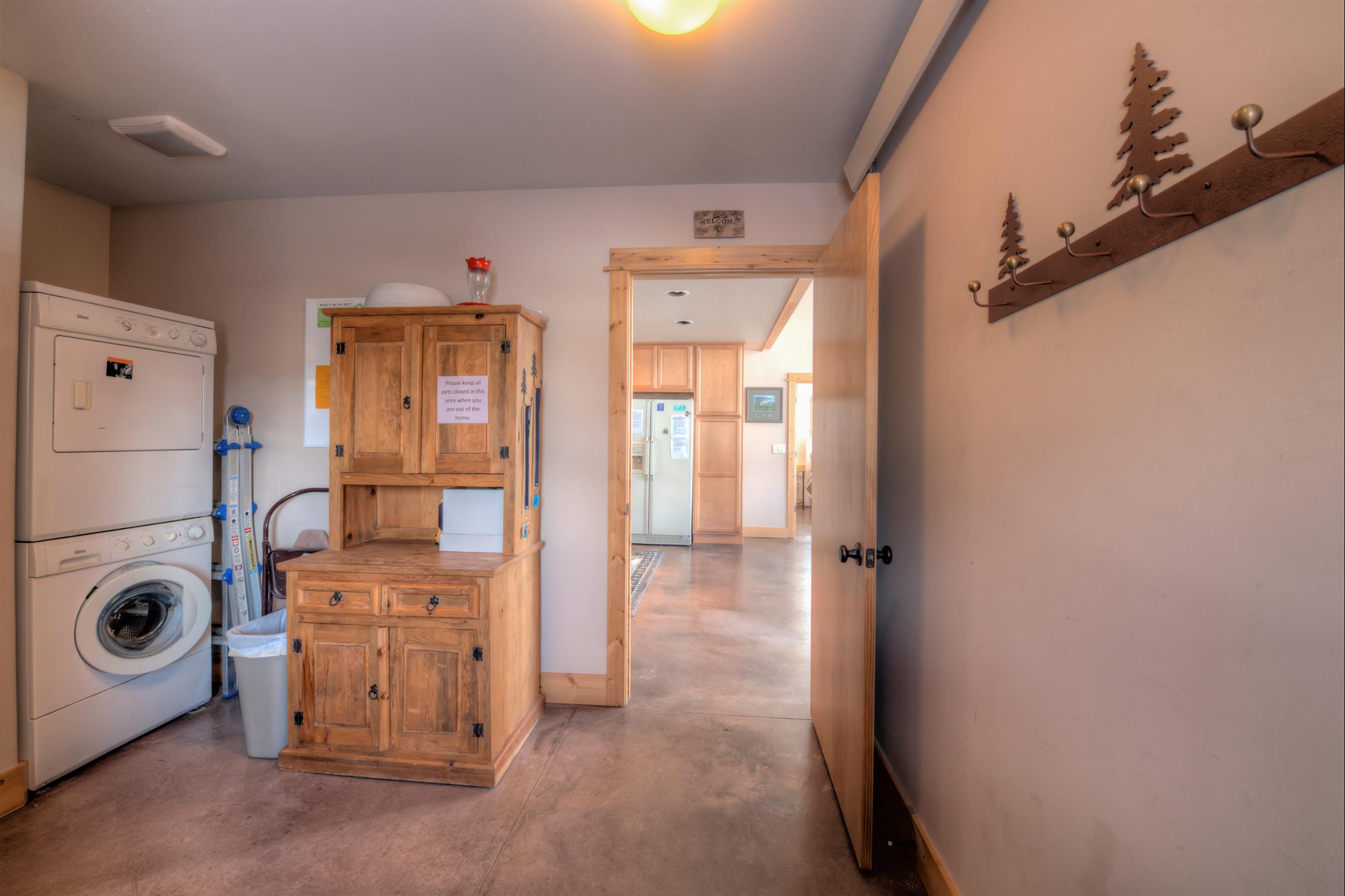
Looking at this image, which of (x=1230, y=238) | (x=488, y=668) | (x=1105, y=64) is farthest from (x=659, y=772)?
(x=1105, y=64)

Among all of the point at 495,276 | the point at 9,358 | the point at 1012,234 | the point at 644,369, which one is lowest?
the point at 9,358

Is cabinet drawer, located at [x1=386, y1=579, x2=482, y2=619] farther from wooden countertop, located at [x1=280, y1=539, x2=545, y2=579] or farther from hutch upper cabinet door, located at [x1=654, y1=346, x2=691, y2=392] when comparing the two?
hutch upper cabinet door, located at [x1=654, y1=346, x2=691, y2=392]

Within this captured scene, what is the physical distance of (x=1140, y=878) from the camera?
2.88ft

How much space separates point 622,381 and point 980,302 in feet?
5.51

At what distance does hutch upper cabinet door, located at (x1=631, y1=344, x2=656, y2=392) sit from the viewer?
6.88m

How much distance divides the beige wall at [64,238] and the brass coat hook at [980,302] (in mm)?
4008

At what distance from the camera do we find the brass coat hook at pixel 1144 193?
0.74 metres

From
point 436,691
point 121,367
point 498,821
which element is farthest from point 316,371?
point 498,821

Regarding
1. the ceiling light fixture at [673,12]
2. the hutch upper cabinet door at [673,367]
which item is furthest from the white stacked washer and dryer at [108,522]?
the hutch upper cabinet door at [673,367]

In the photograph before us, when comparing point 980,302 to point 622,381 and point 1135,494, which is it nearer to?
point 1135,494

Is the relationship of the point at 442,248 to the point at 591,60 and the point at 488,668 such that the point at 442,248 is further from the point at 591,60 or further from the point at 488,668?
the point at 488,668

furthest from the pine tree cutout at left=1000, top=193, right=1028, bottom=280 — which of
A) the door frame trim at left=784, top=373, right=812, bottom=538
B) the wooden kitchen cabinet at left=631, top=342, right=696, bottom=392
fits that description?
the door frame trim at left=784, top=373, right=812, bottom=538

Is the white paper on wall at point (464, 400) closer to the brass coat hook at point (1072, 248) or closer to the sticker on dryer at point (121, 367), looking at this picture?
the sticker on dryer at point (121, 367)

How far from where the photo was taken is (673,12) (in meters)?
1.41
